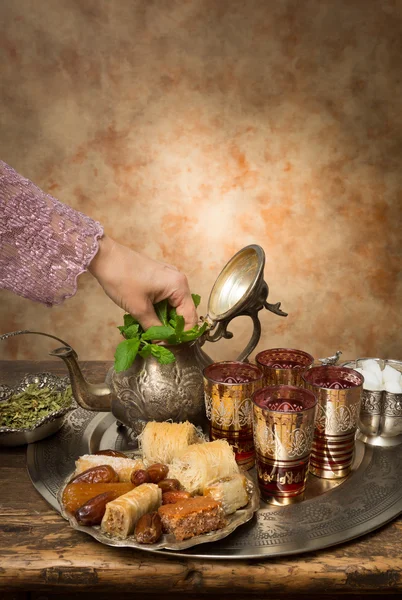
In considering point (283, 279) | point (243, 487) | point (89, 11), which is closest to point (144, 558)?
point (243, 487)

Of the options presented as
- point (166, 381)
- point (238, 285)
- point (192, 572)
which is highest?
point (238, 285)

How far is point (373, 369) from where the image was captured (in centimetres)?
123

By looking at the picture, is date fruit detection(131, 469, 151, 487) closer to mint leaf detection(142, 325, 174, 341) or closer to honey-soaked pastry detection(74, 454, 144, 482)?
honey-soaked pastry detection(74, 454, 144, 482)

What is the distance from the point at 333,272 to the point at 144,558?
2.79 meters

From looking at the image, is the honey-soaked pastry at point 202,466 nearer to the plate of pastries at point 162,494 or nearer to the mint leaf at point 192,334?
the plate of pastries at point 162,494

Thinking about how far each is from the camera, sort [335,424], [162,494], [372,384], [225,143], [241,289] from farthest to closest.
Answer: [225,143]
[241,289]
[372,384]
[335,424]
[162,494]

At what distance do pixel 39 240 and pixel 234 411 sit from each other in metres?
0.51

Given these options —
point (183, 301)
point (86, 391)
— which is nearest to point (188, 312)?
point (183, 301)

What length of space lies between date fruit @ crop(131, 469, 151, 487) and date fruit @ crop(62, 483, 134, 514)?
1 cm

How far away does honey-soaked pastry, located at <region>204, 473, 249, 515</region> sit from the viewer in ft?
3.06

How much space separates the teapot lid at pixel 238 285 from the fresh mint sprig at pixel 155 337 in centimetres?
7

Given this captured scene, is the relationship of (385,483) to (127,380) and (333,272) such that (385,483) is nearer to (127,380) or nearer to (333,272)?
(127,380)

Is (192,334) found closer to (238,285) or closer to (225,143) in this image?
(238,285)

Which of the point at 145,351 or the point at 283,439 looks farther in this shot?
the point at 145,351
